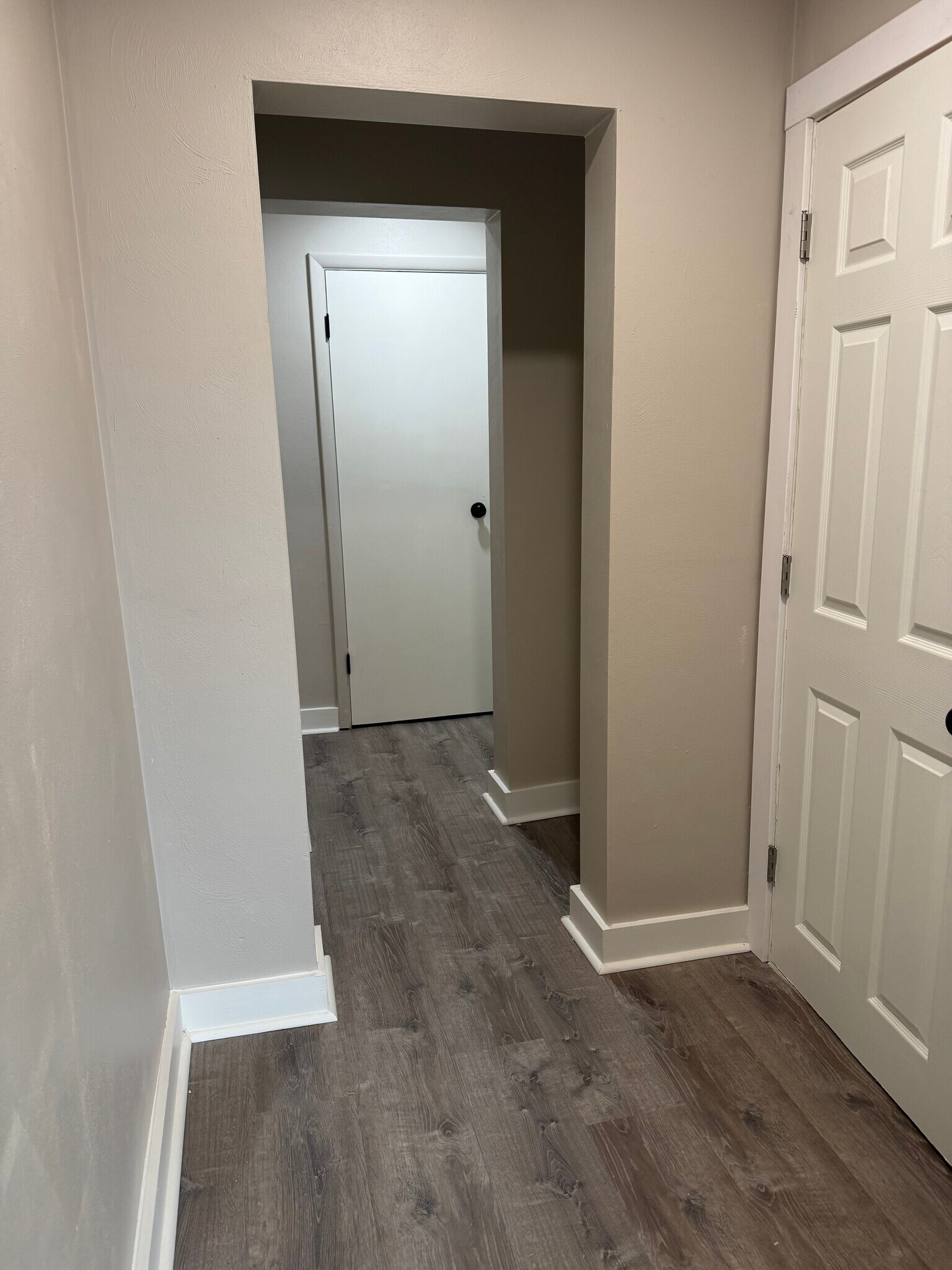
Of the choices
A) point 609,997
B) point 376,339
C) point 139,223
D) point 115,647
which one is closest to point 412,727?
point 376,339

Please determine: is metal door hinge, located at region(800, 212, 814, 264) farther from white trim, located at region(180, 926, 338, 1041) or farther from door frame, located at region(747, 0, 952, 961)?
white trim, located at region(180, 926, 338, 1041)

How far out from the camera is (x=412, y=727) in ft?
13.2

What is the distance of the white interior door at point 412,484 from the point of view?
12.2 feet

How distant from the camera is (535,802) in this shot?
307cm

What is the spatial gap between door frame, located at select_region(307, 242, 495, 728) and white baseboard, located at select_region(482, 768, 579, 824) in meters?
1.14

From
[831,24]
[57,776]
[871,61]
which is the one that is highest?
[831,24]

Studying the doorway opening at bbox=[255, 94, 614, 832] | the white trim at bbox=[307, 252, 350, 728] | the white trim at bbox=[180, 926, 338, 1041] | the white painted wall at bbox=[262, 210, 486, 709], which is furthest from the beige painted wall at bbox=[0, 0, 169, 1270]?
the white trim at bbox=[307, 252, 350, 728]

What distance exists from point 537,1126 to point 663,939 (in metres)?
0.64

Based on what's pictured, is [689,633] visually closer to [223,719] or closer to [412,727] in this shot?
[223,719]

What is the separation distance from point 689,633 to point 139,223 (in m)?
1.41

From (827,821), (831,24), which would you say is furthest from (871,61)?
(827,821)

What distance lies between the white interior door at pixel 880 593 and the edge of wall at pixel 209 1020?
3.74ft

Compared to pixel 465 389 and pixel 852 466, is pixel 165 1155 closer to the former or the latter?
pixel 852 466

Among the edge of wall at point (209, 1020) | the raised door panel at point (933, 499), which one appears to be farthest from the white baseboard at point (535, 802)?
the raised door panel at point (933, 499)
